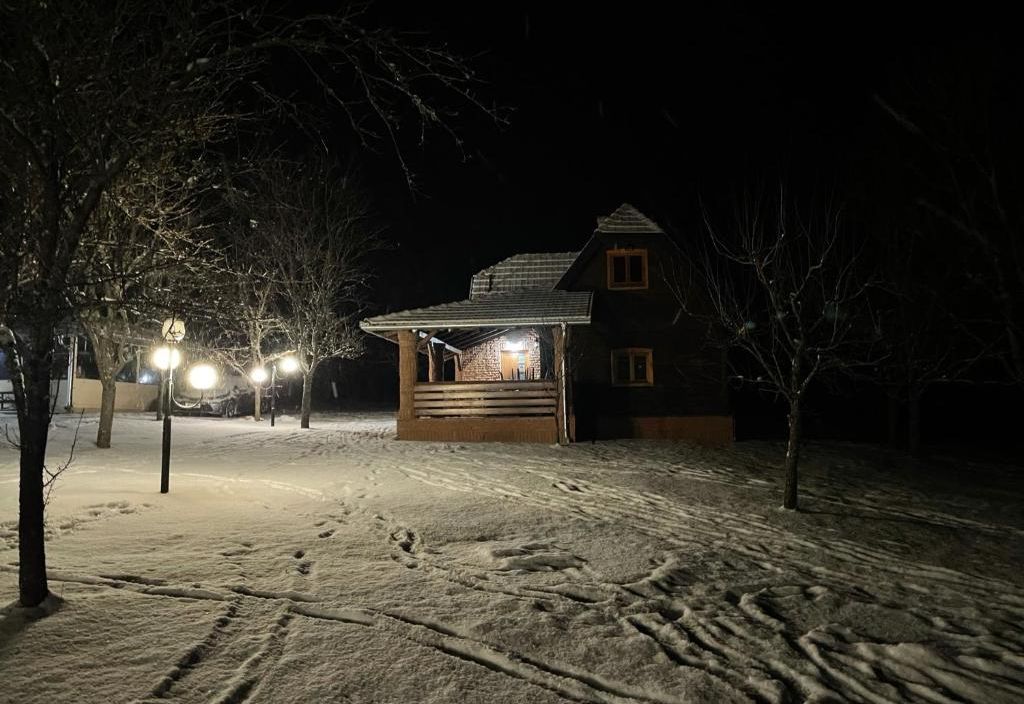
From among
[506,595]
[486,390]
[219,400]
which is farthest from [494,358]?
[506,595]

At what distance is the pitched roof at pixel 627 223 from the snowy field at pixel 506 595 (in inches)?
395

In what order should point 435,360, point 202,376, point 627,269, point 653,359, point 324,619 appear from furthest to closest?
point 435,360
point 627,269
point 653,359
point 202,376
point 324,619

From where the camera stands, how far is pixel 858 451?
56.0 ft

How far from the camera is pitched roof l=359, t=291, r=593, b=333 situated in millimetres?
16516

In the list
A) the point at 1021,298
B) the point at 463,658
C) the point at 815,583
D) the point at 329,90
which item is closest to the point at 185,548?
the point at 463,658

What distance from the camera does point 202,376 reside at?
406 inches

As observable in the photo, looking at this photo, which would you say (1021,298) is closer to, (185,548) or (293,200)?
(185,548)

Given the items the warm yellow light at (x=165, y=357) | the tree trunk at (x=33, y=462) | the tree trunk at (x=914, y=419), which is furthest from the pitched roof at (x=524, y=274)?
the tree trunk at (x=33, y=462)

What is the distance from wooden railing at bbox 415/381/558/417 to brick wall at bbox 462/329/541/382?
6.12 m

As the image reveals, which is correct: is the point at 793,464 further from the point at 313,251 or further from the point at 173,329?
the point at 313,251

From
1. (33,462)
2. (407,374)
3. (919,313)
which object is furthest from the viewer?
(919,313)

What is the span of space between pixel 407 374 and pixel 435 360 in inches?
246

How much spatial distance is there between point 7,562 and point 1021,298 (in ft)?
65.4

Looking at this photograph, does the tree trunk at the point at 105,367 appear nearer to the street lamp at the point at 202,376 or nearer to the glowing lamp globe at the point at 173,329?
the street lamp at the point at 202,376
